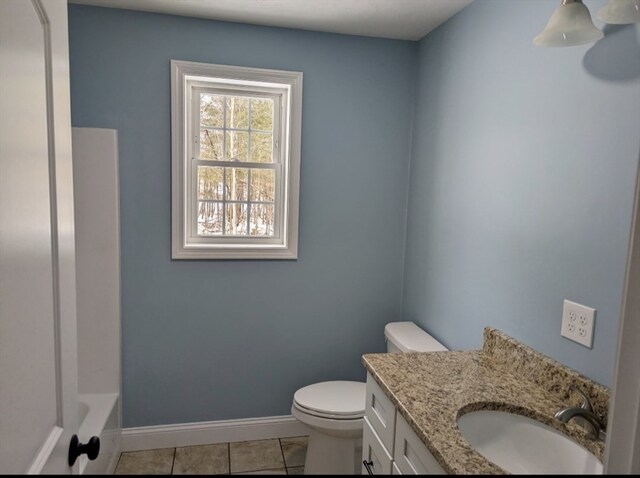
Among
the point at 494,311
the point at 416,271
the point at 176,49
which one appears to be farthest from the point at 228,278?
the point at 494,311

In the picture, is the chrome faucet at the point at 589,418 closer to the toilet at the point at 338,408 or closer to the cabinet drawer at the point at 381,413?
the cabinet drawer at the point at 381,413

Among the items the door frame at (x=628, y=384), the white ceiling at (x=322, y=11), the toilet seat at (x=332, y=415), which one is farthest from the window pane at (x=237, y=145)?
the door frame at (x=628, y=384)

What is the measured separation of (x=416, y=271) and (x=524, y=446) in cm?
127

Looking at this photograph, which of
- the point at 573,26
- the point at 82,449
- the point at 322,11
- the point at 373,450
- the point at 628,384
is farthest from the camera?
the point at 322,11

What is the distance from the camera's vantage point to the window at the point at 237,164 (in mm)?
2170

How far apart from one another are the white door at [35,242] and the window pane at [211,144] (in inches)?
53.8

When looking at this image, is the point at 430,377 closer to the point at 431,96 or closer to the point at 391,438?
the point at 391,438

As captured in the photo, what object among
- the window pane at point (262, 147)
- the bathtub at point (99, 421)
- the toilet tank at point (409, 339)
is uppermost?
the window pane at point (262, 147)

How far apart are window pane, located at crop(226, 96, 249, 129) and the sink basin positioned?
→ 5.85 feet

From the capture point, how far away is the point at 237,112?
7.47 ft

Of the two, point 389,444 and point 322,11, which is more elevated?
point 322,11

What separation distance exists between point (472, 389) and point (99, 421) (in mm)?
1355

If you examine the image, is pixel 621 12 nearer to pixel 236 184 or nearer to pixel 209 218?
pixel 236 184

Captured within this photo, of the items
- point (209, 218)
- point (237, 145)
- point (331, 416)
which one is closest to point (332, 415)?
point (331, 416)
